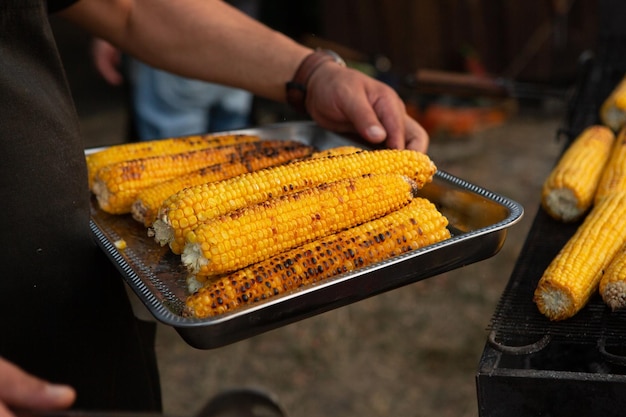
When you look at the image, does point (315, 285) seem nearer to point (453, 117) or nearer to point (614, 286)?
point (614, 286)

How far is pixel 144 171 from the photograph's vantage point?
2.17 meters

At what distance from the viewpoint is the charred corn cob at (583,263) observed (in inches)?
70.6

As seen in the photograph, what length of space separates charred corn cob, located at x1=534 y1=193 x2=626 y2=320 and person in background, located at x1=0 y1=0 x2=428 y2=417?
553 mm

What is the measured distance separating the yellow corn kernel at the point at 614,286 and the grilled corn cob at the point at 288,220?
0.55 metres

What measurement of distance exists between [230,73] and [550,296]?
1303 millimetres

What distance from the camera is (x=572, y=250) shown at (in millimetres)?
1966

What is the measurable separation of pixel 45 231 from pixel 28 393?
737 millimetres

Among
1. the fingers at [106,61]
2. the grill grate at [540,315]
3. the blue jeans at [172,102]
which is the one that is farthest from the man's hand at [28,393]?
the blue jeans at [172,102]

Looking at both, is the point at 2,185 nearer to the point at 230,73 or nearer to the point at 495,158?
the point at 230,73

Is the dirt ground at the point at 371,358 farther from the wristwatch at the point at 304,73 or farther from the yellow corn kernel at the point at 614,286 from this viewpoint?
the yellow corn kernel at the point at 614,286

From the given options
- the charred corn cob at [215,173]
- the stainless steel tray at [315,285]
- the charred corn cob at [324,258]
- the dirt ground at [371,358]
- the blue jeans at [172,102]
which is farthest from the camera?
the blue jeans at [172,102]

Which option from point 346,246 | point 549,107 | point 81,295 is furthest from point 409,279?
point 549,107

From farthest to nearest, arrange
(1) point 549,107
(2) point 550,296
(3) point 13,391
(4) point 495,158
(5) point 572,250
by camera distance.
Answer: (1) point 549,107, (4) point 495,158, (5) point 572,250, (2) point 550,296, (3) point 13,391

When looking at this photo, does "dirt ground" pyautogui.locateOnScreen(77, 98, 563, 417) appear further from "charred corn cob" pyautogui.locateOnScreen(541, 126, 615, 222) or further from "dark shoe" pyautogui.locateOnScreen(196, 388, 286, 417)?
"dark shoe" pyautogui.locateOnScreen(196, 388, 286, 417)
